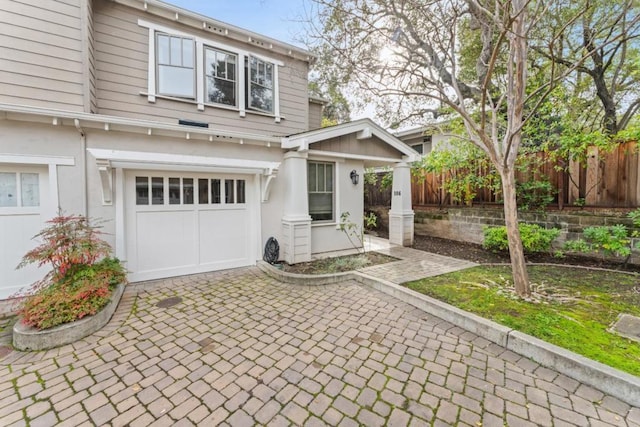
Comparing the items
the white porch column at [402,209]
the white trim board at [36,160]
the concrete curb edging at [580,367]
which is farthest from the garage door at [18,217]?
the white porch column at [402,209]

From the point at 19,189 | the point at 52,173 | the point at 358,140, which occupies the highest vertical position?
the point at 358,140

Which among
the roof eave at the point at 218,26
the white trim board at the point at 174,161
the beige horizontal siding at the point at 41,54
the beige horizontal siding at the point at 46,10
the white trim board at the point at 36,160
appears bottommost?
the white trim board at the point at 36,160

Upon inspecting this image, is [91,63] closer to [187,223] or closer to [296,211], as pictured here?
[187,223]

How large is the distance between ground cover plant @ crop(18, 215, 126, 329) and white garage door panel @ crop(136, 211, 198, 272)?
818mm

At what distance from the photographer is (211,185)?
5.82m

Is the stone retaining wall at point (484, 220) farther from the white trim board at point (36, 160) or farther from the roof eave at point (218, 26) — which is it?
the white trim board at point (36, 160)

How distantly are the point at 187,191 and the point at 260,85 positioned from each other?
361 cm

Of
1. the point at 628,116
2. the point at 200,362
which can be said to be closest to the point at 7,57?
the point at 200,362

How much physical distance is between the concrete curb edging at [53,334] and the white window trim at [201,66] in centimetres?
463

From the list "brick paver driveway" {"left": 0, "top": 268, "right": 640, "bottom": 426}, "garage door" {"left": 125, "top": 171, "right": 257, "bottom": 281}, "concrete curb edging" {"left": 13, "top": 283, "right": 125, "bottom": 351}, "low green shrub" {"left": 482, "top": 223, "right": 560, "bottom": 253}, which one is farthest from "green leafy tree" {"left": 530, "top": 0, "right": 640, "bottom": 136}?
"concrete curb edging" {"left": 13, "top": 283, "right": 125, "bottom": 351}

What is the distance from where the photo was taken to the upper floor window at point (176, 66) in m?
6.01

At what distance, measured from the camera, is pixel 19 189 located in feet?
14.1

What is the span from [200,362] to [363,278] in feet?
10.5

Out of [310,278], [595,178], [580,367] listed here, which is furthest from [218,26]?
[595,178]
